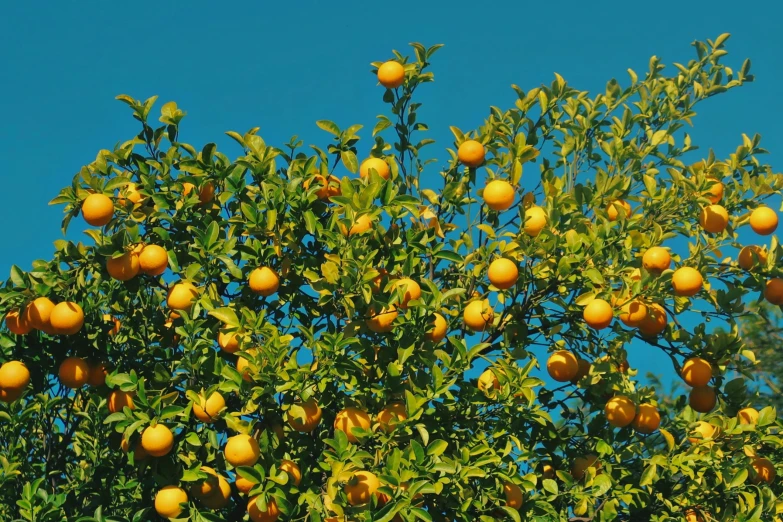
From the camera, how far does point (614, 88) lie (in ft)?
21.8

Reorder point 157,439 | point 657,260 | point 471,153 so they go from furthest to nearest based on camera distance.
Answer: point 471,153 → point 657,260 → point 157,439

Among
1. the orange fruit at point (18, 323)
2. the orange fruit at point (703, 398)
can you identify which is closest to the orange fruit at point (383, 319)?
the orange fruit at point (18, 323)

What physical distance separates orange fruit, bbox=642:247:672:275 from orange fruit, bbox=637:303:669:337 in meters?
0.24

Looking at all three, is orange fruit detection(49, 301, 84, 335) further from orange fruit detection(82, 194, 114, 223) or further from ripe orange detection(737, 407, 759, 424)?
ripe orange detection(737, 407, 759, 424)

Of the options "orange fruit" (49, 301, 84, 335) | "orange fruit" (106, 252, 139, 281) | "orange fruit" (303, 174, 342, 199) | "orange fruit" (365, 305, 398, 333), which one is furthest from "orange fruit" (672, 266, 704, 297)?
"orange fruit" (49, 301, 84, 335)

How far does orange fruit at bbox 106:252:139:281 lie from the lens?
5352 millimetres

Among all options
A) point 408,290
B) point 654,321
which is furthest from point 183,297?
point 654,321

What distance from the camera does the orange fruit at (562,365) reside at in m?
5.75

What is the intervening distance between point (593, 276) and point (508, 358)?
0.59 m

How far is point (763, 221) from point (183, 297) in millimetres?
3134

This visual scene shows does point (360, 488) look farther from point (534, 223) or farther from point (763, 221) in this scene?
point (763, 221)

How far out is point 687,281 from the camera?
542 centimetres

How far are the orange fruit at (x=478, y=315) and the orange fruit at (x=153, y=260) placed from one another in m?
1.56

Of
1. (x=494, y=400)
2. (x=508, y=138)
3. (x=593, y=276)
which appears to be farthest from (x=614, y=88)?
(x=494, y=400)
